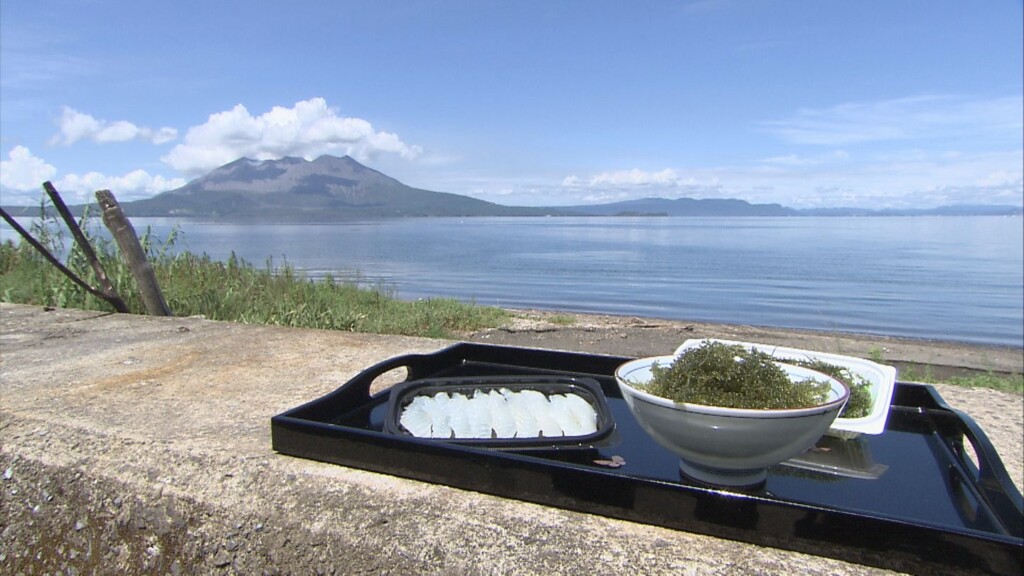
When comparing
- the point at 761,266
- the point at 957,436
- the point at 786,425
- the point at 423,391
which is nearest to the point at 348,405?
the point at 423,391

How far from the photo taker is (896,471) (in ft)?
4.07

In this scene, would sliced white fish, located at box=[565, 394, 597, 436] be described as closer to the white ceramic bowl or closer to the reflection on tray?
the white ceramic bowl

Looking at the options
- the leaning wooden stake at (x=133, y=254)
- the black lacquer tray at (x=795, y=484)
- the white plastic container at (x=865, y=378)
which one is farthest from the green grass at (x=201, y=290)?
the white plastic container at (x=865, y=378)

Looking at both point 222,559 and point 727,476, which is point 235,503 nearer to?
point 222,559

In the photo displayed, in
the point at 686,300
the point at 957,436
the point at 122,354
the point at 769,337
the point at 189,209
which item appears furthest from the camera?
the point at 189,209

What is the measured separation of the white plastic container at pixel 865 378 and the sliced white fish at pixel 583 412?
0.21 m

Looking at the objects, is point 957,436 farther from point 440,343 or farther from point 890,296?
point 890,296

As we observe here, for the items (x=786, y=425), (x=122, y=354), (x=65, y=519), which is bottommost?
(x=65, y=519)

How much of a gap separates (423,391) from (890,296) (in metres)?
21.8

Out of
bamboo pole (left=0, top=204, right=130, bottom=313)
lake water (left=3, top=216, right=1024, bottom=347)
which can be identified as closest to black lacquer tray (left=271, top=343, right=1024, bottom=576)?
bamboo pole (left=0, top=204, right=130, bottom=313)

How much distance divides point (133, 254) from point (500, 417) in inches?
165

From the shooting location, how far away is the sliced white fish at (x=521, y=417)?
1.31 m

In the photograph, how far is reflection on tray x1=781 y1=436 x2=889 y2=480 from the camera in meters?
1.21

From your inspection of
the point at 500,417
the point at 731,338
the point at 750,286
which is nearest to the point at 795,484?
the point at 500,417
